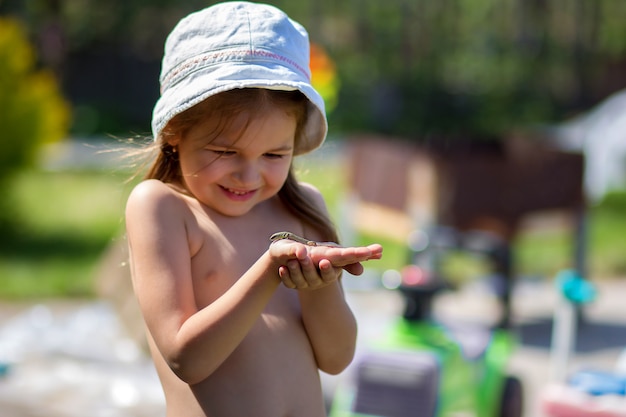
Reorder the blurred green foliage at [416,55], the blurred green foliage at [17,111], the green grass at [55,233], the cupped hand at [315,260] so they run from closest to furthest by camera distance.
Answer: the cupped hand at [315,260], the green grass at [55,233], the blurred green foliage at [17,111], the blurred green foliage at [416,55]

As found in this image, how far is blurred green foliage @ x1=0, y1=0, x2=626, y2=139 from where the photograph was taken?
15539 millimetres

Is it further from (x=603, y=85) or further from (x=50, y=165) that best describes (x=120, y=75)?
(x=603, y=85)

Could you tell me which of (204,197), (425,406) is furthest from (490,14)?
(204,197)

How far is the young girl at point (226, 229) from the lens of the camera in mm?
1439

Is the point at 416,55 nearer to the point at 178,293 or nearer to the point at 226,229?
the point at 226,229

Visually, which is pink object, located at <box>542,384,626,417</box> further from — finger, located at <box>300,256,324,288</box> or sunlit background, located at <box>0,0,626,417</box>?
finger, located at <box>300,256,324,288</box>

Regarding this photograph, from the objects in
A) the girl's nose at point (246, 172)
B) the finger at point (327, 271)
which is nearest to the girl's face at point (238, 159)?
the girl's nose at point (246, 172)

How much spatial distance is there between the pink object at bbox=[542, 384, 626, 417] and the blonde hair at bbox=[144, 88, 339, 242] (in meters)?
1.34

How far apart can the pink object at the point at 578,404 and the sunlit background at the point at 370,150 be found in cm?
102

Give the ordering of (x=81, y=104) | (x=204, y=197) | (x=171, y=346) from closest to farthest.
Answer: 1. (x=171, y=346)
2. (x=204, y=197)
3. (x=81, y=104)

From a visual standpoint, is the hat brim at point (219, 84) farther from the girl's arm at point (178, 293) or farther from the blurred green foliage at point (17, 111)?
the blurred green foliage at point (17, 111)

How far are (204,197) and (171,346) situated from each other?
0.28 m

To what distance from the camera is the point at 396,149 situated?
5.00 meters

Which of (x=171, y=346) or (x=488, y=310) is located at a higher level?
(x=488, y=310)
